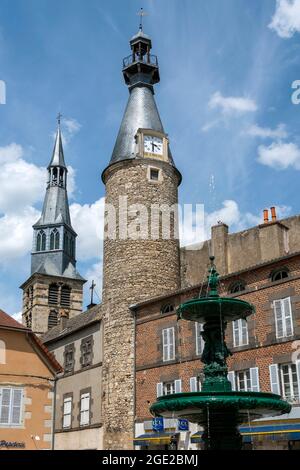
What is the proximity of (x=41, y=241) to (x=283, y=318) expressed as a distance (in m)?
34.9

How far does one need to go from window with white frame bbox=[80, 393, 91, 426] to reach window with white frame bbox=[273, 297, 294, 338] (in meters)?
10.8

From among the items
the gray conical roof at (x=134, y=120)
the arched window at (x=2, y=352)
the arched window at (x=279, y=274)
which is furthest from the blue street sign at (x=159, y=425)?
the gray conical roof at (x=134, y=120)

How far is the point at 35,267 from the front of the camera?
1996 inches

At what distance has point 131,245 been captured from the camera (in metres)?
26.2

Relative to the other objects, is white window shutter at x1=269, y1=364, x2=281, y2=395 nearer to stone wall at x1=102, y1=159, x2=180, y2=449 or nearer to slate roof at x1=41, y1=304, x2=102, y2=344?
stone wall at x1=102, y1=159, x2=180, y2=449

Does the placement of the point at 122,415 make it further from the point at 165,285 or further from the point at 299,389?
the point at 299,389

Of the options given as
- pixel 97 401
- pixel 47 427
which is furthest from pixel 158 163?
pixel 47 427

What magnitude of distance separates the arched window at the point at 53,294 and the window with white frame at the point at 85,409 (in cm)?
2240

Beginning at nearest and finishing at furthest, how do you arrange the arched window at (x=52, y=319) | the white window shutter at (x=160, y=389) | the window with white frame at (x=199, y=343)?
1. the window with white frame at (x=199, y=343)
2. the white window shutter at (x=160, y=389)
3. the arched window at (x=52, y=319)

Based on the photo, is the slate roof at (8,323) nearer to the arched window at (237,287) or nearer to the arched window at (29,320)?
the arched window at (237,287)

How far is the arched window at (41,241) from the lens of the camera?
5141cm

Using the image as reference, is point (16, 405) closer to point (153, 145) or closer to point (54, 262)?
point (153, 145)

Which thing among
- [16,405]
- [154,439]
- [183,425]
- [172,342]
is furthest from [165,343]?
[16,405]

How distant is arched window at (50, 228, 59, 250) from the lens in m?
50.9
